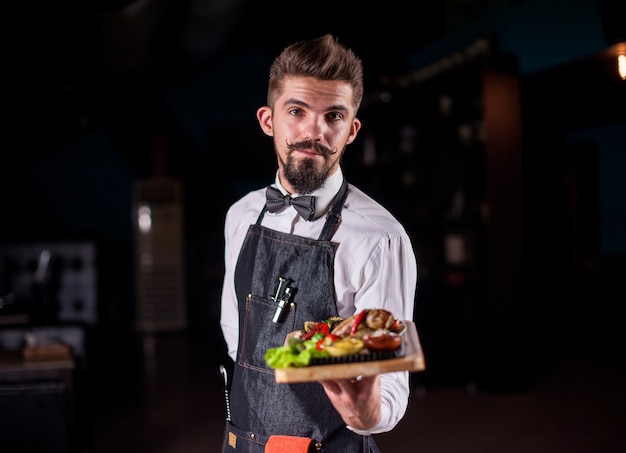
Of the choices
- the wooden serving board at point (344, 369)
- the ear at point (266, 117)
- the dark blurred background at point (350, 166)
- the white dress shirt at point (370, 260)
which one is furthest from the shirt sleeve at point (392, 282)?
the dark blurred background at point (350, 166)

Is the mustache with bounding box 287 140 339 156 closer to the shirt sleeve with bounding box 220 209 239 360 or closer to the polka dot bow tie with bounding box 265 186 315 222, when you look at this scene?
the polka dot bow tie with bounding box 265 186 315 222

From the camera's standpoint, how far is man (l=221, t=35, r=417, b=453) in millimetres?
1270

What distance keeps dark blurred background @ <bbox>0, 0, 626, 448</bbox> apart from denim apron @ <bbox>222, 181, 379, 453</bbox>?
213cm

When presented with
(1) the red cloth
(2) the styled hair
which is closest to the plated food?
(1) the red cloth

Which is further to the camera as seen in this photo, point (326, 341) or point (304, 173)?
point (304, 173)

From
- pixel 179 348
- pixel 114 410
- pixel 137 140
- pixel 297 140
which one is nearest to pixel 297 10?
pixel 137 140

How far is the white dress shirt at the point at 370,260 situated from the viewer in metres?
1.23

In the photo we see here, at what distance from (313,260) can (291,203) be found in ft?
0.46

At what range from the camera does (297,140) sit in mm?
1278

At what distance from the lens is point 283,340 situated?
1.33m

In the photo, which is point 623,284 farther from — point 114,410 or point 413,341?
point 413,341

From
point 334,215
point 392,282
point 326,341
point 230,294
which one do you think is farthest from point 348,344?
point 230,294

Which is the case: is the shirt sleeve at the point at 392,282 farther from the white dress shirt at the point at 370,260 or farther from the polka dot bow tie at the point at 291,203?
the polka dot bow tie at the point at 291,203

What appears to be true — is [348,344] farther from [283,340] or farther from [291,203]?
[291,203]
